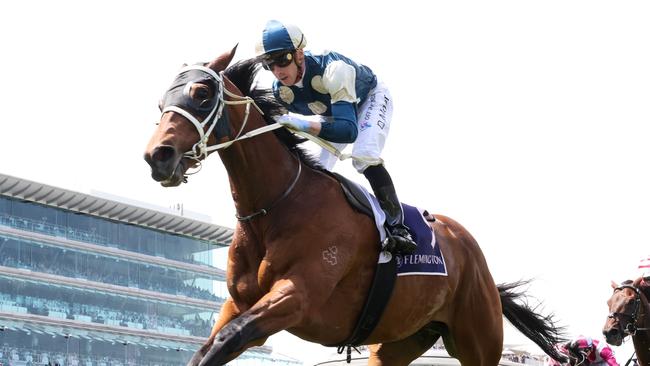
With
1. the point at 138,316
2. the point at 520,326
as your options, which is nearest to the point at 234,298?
the point at 520,326

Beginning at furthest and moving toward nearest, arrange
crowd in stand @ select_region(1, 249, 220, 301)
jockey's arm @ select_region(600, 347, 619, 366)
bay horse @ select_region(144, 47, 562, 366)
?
crowd in stand @ select_region(1, 249, 220, 301) < jockey's arm @ select_region(600, 347, 619, 366) < bay horse @ select_region(144, 47, 562, 366)

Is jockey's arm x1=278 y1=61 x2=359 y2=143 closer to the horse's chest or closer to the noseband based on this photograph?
the noseband

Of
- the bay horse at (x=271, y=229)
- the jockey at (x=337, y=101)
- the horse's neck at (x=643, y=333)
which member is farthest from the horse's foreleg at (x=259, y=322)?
the horse's neck at (x=643, y=333)

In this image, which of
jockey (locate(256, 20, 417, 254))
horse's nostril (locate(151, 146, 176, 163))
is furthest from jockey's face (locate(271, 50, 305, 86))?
horse's nostril (locate(151, 146, 176, 163))

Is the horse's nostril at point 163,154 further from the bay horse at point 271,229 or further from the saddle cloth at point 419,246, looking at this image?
the saddle cloth at point 419,246

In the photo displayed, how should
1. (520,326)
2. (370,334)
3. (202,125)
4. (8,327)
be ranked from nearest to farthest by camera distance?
(202,125), (370,334), (520,326), (8,327)

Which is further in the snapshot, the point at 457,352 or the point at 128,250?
the point at 128,250

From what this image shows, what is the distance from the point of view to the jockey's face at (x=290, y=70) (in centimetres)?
777

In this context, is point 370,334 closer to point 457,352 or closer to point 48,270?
point 457,352

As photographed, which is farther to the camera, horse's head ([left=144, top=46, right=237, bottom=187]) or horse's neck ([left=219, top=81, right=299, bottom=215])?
horse's neck ([left=219, top=81, right=299, bottom=215])

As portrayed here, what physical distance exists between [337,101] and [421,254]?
4.84 feet

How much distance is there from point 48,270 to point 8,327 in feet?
28.7

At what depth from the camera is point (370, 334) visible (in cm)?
817

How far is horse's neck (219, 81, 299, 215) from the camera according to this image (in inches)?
298
